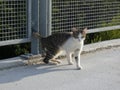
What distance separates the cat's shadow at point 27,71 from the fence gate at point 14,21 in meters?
0.53

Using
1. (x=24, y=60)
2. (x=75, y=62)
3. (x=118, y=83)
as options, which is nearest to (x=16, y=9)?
(x=24, y=60)

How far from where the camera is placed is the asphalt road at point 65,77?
6.08 meters

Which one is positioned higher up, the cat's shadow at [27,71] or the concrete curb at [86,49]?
the concrete curb at [86,49]

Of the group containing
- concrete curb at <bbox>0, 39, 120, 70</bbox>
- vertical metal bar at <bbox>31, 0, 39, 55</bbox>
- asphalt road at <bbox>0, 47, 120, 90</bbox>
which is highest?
vertical metal bar at <bbox>31, 0, 39, 55</bbox>

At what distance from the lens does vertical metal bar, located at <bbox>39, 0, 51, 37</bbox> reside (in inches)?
292

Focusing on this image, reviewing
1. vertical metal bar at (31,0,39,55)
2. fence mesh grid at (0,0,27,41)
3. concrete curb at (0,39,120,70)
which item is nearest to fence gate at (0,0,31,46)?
fence mesh grid at (0,0,27,41)

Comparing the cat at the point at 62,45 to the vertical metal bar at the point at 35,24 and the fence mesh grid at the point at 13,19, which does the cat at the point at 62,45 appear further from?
the fence mesh grid at the point at 13,19

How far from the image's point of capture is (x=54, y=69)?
6969mm

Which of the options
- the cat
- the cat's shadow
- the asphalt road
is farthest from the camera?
the cat

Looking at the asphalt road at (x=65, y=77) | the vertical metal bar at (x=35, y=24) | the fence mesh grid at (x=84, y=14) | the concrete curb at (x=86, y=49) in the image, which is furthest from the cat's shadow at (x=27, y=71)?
the fence mesh grid at (x=84, y=14)

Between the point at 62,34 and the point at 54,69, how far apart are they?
0.67 m

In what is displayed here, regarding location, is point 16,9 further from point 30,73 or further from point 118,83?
point 118,83

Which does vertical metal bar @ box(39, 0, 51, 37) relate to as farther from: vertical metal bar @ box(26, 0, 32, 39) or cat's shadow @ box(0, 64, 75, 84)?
cat's shadow @ box(0, 64, 75, 84)

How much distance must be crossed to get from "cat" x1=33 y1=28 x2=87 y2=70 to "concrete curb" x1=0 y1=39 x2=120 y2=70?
0.51 m
